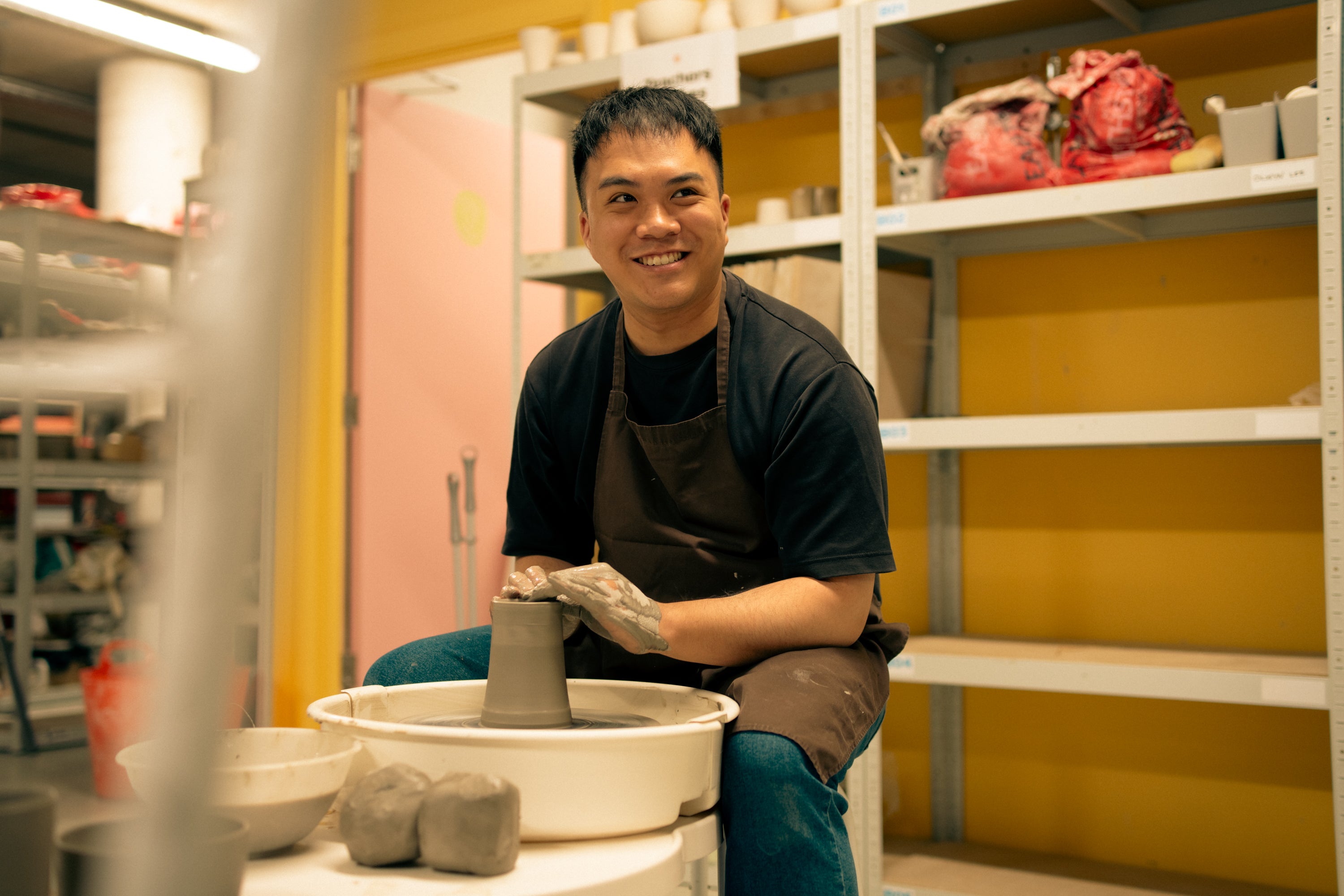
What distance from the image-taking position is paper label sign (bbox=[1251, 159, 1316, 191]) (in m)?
1.85

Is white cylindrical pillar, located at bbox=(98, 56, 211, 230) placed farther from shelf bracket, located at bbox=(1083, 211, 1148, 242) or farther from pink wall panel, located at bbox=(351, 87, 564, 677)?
pink wall panel, located at bbox=(351, 87, 564, 677)

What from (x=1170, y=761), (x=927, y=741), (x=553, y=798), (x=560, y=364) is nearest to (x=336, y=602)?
(x=927, y=741)

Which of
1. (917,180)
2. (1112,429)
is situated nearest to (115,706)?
(1112,429)

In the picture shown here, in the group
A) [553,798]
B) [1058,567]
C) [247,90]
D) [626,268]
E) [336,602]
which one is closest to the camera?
[247,90]

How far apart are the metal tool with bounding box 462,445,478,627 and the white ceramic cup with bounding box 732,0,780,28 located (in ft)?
5.15

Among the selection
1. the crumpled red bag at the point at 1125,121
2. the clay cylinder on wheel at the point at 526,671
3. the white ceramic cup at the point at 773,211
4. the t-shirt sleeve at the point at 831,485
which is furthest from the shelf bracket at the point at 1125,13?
the clay cylinder on wheel at the point at 526,671

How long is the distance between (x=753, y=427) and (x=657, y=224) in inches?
12.1

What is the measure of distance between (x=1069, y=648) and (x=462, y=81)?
3144 mm

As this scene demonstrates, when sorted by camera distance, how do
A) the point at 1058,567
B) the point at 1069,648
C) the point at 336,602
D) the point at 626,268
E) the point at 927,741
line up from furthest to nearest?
the point at 336,602 → the point at 927,741 → the point at 1058,567 → the point at 1069,648 → the point at 626,268

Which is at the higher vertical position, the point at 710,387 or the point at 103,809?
the point at 710,387

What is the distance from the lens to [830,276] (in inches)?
A: 93.6

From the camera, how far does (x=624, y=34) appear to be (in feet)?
8.87

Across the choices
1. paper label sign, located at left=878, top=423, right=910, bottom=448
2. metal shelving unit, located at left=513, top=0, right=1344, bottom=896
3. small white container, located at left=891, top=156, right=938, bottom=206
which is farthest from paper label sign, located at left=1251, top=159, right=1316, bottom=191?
paper label sign, located at left=878, top=423, right=910, bottom=448

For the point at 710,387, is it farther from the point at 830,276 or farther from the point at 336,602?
the point at 336,602
